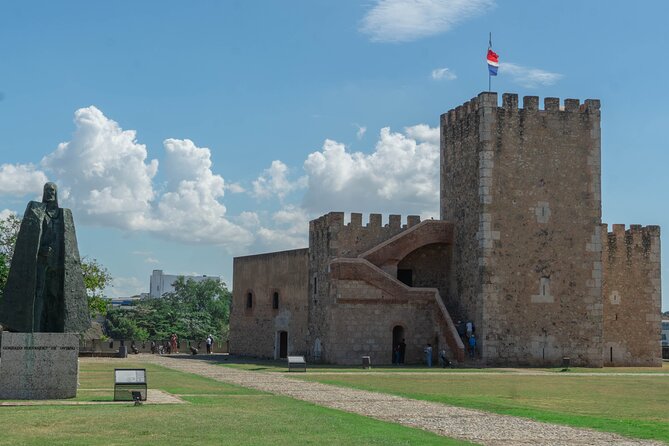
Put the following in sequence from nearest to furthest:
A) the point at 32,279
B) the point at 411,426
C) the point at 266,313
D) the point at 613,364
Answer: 1. the point at 411,426
2. the point at 32,279
3. the point at 613,364
4. the point at 266,313

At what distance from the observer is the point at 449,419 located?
52.5 ft

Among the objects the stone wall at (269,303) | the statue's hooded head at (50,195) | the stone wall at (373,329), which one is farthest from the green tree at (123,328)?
the statue's hooded head at (50,195)

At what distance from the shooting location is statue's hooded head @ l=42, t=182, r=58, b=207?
1869 centimetres

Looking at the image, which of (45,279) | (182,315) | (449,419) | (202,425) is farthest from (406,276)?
(182,315)

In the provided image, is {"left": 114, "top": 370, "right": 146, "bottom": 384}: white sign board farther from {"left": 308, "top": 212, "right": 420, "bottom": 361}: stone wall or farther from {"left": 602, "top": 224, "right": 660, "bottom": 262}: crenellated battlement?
{"left": 602, "top": 224, "right": 660, "bottom": 262}: crenellated battlement

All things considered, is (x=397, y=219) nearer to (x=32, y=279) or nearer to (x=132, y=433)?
(x=32, y=279)

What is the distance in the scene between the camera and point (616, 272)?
43.1 meters

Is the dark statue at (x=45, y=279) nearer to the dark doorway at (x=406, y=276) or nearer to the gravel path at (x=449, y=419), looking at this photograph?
the gravel path at (x=449, y=419)

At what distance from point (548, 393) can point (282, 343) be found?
25.2 meters

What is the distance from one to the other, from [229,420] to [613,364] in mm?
30560

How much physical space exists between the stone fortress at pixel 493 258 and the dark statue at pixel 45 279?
831 inches

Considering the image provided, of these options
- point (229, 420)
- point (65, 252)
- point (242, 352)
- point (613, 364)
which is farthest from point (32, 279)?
point (242, 352)

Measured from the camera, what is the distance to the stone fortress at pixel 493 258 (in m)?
38.9

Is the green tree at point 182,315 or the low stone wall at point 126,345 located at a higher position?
the green tree at point 182,315
